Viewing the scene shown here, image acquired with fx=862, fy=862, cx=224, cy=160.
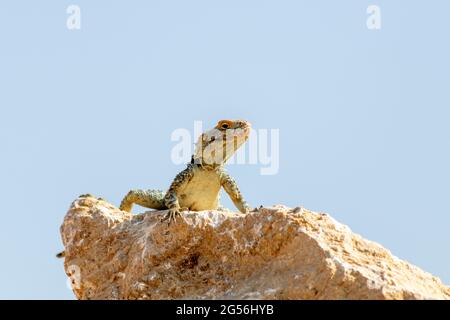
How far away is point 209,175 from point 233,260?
448cm

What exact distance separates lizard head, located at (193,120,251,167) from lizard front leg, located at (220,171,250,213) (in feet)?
0.95

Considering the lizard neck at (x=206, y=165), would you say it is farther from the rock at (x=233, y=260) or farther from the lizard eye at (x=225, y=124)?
the rock at (x=233, y=260)

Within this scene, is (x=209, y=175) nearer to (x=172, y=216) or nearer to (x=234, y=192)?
(x=234, y=192)

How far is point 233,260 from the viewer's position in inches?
434

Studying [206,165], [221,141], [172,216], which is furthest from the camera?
[206,165]

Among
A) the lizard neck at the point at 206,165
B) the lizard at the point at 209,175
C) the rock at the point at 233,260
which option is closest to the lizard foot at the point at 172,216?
the rock at the point at 233,260

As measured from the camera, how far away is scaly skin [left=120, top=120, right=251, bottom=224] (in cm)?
1509

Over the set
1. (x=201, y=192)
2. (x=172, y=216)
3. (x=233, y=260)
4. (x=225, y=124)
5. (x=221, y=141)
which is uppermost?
(x=225, y=124)

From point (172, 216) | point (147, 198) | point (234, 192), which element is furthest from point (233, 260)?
point (147, 198)

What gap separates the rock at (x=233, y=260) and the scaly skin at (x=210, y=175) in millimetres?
2645

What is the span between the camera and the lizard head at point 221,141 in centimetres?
1507
